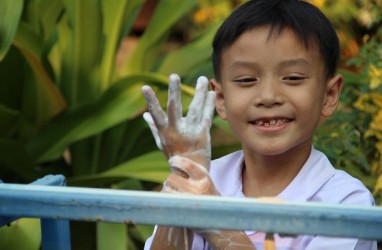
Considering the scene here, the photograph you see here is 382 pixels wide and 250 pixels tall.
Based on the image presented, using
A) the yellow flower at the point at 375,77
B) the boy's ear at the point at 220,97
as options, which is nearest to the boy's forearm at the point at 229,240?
the boy's ear at the point at 220,97

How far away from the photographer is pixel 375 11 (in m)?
2.96

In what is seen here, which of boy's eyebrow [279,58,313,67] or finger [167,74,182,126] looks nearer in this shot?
finger [167,74,182,126]

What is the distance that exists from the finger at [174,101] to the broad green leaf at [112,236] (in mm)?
1331

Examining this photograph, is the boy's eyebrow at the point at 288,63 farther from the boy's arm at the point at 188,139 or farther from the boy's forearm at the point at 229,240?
the boy's forearm at the point at 229,240

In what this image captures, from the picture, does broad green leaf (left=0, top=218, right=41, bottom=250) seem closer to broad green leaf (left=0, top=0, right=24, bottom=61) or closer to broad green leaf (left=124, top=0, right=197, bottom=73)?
broad green leaf (left=0, top=0, right=24, bottom=61)

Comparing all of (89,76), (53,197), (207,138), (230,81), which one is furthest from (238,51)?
(89,76)

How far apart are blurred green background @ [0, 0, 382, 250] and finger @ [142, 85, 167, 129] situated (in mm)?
1272

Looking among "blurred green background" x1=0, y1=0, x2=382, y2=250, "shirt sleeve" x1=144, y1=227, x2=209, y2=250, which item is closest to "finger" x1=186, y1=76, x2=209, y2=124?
"shirt sleeve" x1=144, y1=227, x2=209, y2=250

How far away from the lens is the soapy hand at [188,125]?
146 cm

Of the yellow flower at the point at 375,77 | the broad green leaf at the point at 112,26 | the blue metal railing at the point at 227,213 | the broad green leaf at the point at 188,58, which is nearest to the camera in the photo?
the blue metal railing at the point at 227,213

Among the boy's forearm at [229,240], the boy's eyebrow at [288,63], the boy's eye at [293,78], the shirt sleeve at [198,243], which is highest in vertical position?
the boy's eyebrow at [288,63]

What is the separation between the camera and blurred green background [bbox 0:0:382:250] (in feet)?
9.20

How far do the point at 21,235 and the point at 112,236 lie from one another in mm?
477

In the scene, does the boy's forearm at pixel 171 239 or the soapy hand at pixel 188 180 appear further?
the boy's forearm at pixel 171 239
